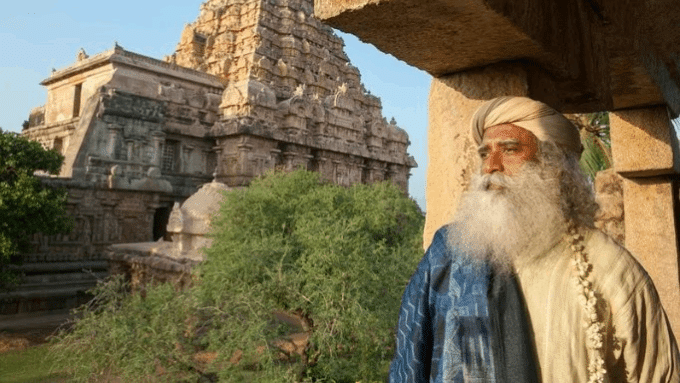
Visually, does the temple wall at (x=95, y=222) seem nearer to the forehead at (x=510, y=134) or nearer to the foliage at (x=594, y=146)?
the foliage at (x=594, y=146)

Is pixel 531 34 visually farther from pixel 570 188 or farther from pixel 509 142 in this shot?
pixel 570 188

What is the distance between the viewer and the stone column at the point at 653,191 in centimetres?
452

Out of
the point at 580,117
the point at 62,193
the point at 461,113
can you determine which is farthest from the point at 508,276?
the point at 62,193

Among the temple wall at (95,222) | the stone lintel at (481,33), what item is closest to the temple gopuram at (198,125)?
the temple wall at (95,222)

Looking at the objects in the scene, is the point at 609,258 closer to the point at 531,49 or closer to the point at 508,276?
the point at 508,276

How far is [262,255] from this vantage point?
768 centimetres

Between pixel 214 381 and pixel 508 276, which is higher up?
pixel 508 276

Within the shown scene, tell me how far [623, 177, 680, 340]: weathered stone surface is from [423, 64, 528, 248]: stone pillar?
3479 millimetres

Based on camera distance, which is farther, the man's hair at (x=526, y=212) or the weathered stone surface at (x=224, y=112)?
the weathered stone surface at (x=224, y=112)

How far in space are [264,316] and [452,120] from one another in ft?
16.6

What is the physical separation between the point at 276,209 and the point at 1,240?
762 centimetres

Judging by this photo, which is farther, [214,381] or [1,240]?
[1,240]

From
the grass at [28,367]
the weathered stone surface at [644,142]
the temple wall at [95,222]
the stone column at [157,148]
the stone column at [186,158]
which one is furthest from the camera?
the stone column at [186,158]

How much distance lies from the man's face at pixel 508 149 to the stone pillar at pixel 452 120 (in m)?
0.46
